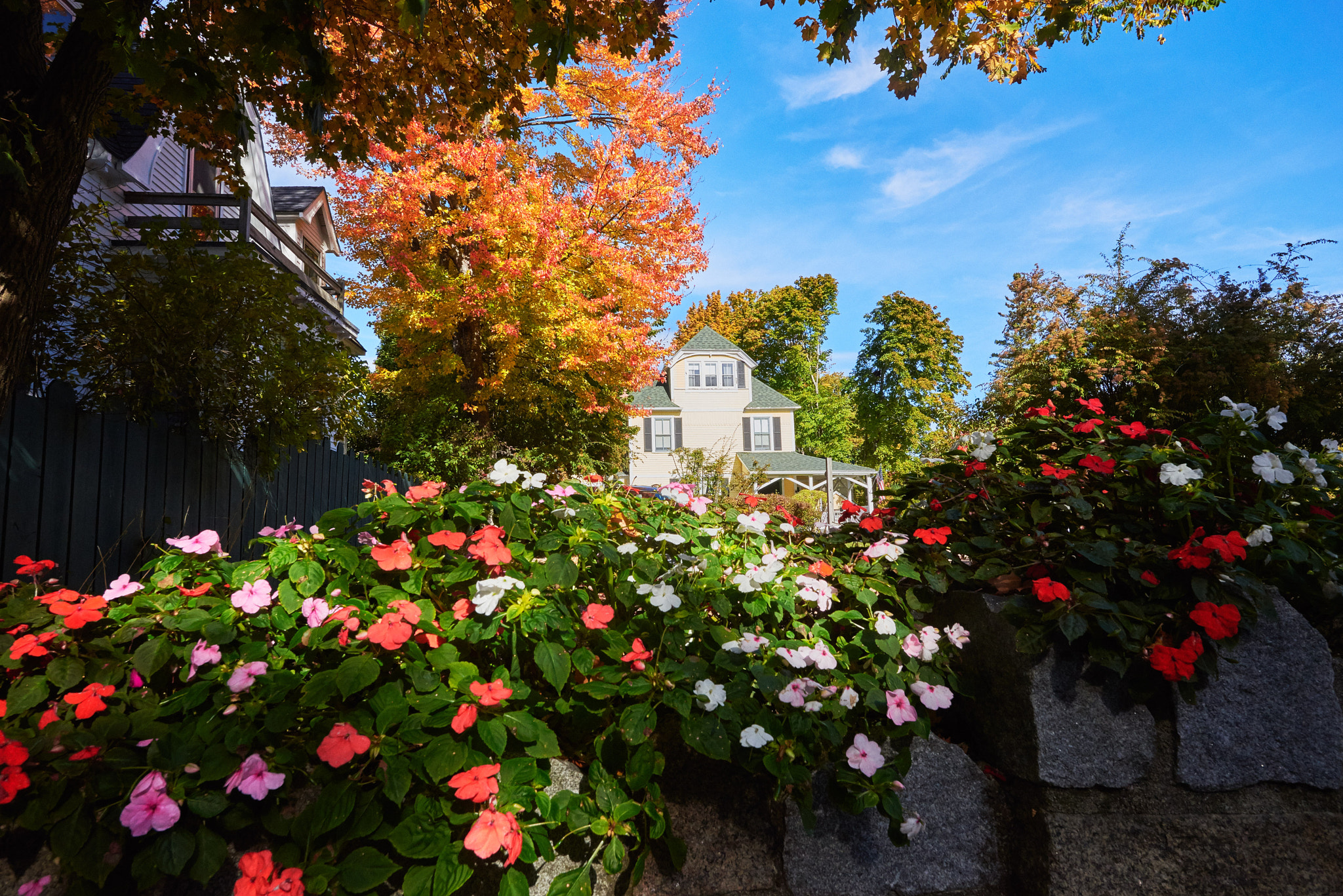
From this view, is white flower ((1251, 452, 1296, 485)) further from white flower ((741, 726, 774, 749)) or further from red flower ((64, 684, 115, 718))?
red flower ((64, 684, 115, 718))

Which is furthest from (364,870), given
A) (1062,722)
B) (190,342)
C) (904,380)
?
(904,380)

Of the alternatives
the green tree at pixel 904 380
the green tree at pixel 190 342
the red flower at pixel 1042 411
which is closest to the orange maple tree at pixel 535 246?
the green tree at pixel 190 342

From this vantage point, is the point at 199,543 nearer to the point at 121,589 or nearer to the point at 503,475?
the point at 121,589

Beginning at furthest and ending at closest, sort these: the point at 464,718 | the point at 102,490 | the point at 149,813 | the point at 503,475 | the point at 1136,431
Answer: the point at 102,490, the point at 1136,431, the point at 503,475, the point at 464,718, the point at 149,813

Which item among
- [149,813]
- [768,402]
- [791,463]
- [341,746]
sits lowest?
[149,813]

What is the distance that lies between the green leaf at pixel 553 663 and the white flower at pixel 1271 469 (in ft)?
7.82

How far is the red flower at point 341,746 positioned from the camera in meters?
1.47

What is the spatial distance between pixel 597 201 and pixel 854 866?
12743 mm

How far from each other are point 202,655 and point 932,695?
2032mm

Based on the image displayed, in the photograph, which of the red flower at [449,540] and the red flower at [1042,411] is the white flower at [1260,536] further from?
the red flower at [449,540]

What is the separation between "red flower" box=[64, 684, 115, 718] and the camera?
156 cm

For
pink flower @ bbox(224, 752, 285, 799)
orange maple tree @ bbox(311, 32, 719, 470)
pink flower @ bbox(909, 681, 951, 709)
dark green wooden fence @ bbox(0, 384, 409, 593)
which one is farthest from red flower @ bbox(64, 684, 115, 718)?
orange maple tree @ bbox(311, 32, 719, 470)

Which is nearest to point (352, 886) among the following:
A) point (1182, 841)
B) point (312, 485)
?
point (1182, 841)

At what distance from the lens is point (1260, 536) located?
7.00ft
